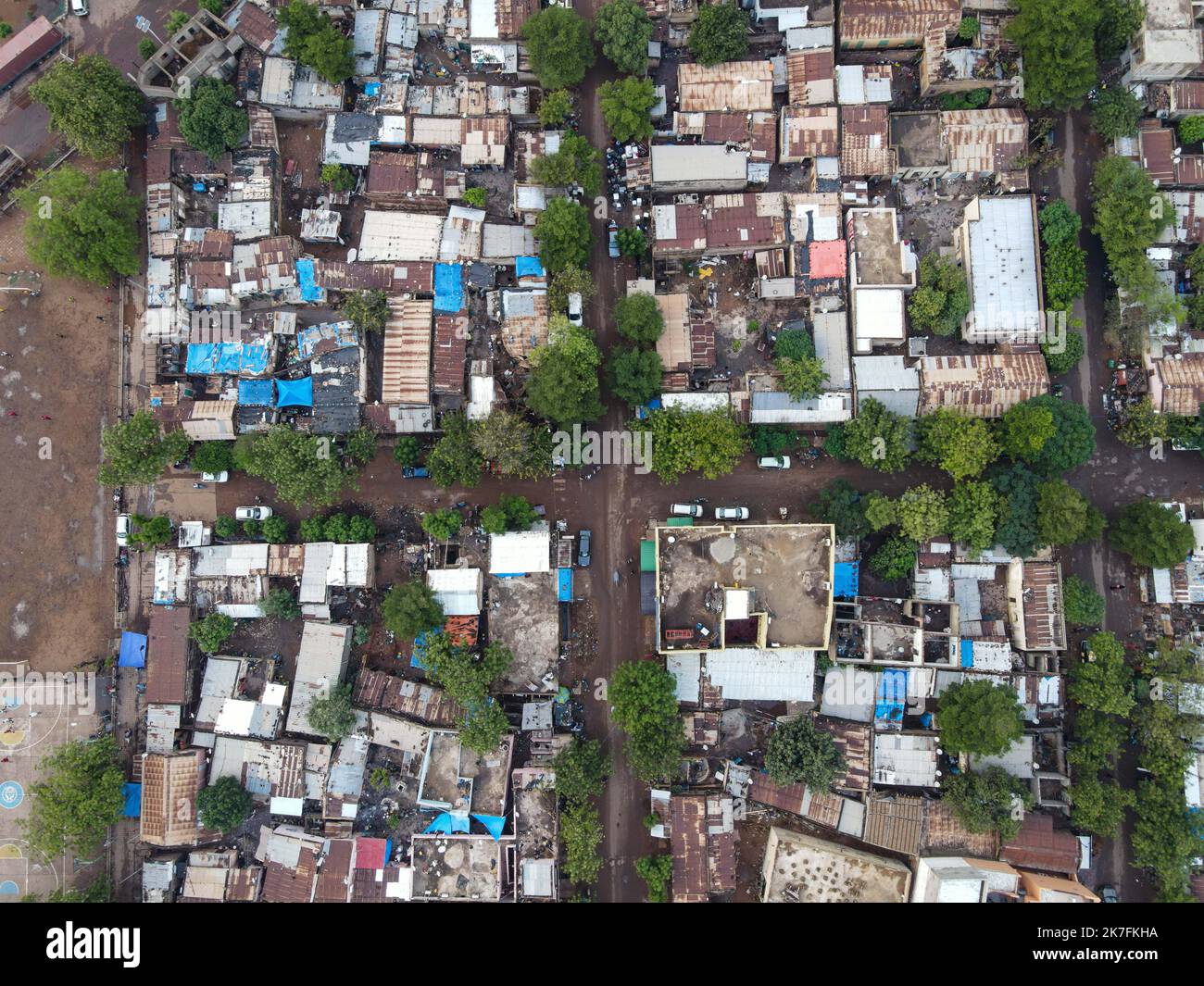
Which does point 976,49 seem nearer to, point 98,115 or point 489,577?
point 489,577

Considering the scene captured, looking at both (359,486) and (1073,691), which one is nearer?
(1073,691)

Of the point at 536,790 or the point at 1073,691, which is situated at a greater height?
the point at 1073,691

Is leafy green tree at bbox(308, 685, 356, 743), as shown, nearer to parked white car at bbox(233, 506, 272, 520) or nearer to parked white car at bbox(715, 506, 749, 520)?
parked white car at bbox(233, 506, 272, 520)

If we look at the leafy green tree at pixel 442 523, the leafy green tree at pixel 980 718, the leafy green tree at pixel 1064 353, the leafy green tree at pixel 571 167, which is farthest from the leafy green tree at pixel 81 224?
the leafy green tree at pixel 1064 353

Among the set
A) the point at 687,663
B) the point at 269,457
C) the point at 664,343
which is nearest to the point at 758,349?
the point at 664,343

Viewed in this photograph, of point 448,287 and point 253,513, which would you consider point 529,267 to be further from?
point 253,513

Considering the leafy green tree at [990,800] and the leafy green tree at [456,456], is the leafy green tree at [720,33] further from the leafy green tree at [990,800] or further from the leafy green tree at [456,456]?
the leafy green tree at [990,800]
